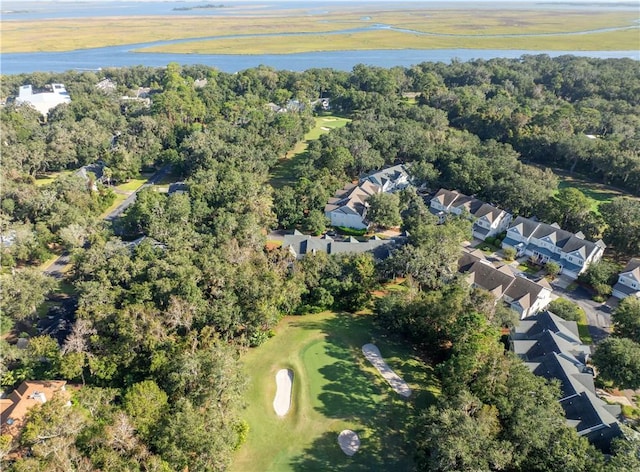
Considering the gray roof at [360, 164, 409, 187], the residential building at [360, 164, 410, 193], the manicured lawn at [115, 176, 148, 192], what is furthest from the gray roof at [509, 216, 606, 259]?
the manicured lawn at [115, 176, 148, 192]

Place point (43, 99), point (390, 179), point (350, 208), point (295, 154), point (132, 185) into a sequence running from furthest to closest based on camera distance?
point (43, 99)
point (295, 154)
point (132, 185)
point (390, 179)
point (350, 208)

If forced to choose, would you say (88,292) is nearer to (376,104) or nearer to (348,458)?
(348,458)

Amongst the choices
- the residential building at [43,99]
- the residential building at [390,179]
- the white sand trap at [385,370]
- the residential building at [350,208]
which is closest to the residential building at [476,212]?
the residential building at [390,179]

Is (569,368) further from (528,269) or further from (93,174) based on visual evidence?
(93,174)

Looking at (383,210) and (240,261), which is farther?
(383,210)

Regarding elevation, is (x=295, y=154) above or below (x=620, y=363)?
above

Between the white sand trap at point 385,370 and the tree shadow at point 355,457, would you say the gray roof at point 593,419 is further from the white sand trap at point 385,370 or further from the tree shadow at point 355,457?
the tree shadow at point 355,457

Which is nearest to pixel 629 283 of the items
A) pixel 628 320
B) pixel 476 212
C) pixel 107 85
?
pixel 628 320

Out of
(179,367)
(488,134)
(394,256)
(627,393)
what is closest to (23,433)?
(179,367)
